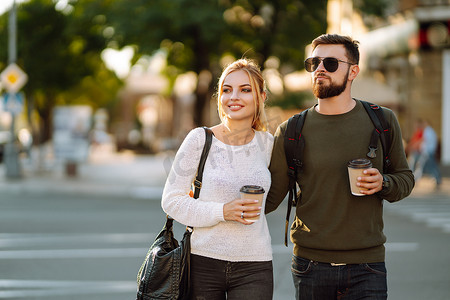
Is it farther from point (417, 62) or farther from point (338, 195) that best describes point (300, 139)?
point (417, 62)

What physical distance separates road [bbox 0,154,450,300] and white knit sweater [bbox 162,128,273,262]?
3.08 meters

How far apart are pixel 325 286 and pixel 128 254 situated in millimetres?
5490

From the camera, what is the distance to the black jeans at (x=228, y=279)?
10.3ft

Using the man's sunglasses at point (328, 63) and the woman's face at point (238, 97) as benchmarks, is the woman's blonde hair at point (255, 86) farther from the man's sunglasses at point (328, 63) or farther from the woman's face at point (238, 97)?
the man's sunglasses at point (328, 63)

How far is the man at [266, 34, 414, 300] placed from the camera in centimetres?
304

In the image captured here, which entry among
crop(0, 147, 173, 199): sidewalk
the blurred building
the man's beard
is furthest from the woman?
the blurred building

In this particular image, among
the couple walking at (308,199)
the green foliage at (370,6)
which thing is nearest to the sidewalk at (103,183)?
the green foliage at (370,6)

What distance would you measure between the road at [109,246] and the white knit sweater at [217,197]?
3079mm

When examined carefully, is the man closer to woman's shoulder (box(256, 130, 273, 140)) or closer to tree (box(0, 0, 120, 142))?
woman's shoulder (box(256, 130, 273, 140))

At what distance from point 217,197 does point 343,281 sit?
73 centimetres

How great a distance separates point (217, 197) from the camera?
10.3ft

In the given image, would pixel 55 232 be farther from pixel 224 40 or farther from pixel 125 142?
pixel 125 142

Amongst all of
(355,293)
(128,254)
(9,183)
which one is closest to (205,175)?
(355,293)

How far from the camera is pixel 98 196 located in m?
16.3
